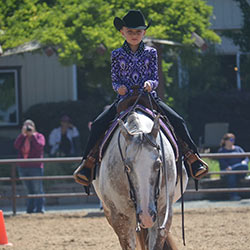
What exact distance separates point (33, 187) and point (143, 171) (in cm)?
794

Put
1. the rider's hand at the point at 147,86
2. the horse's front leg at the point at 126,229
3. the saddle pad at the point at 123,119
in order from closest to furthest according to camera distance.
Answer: the horse's front leg at the point at 126,229 < the saddle pad at the point at 123,119 < the rider's hand at the point at 147,86

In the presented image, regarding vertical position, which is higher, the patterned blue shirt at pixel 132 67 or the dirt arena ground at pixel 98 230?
the patterned blue shirt at pixel 132 67

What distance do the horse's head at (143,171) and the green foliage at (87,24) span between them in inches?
320

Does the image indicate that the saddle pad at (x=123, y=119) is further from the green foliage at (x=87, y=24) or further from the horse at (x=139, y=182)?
the green foliage at (x=87, y=24)

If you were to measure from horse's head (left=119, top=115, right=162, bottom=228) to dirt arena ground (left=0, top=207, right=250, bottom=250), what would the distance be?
3.40 metres

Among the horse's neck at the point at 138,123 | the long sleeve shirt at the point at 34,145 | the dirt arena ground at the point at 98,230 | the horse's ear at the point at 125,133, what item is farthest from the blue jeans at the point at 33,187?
the horse's ear at the point at 125,133

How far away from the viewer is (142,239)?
6.16 meters

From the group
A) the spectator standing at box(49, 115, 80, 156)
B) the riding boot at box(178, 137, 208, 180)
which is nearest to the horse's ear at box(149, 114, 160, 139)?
the riding boot at box(178, 137, 208, 180)

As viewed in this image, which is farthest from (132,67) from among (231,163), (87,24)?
(87,24)

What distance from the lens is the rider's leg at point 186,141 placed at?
674cm

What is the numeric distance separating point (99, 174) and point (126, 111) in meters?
0.72

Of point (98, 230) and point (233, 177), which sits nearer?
point (98, 230)

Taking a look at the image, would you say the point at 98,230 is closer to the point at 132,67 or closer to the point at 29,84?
the point at 132,67

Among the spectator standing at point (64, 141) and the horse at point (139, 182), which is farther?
the spectator standing at point (64, 141)
